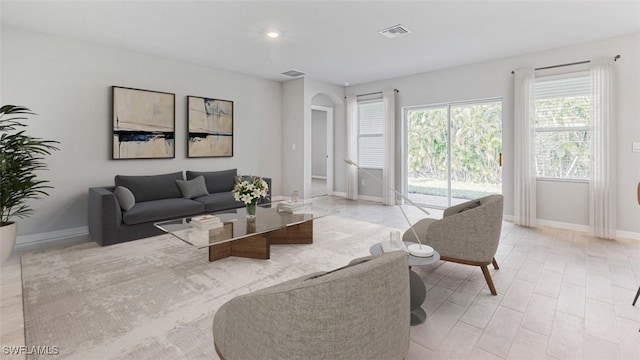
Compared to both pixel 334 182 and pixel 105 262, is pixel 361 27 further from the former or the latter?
pixel 334 182

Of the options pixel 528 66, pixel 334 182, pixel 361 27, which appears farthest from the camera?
pixel 334 182

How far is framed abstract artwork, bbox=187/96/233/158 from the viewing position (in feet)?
17.8

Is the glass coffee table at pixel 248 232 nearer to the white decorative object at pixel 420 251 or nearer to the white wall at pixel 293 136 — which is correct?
the white decorative object at pixel 420 251

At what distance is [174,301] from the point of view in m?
2.39

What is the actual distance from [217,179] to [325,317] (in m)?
4.77

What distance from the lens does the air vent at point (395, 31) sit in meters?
3.80

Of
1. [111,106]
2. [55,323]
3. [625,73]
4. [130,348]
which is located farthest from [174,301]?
[625,73]

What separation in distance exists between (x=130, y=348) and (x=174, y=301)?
22.4 inches

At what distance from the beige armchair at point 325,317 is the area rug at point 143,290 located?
2.69 ft

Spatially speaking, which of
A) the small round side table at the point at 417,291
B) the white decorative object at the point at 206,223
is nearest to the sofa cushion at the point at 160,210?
the white decorative object at the point at 206,223

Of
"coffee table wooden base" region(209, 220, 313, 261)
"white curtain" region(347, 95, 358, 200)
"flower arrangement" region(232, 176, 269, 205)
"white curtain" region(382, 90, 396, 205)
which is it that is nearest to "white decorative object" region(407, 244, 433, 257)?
"coffee table wooden base" region(209, 220, 313, 261)

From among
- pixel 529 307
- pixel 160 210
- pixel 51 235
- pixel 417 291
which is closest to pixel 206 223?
pixel 160 210

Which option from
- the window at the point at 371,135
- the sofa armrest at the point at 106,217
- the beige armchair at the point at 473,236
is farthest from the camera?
the window at the point at 371,135

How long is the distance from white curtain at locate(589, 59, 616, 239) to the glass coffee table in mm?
3766
